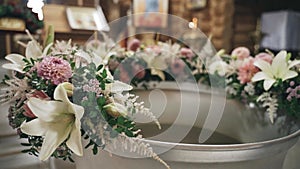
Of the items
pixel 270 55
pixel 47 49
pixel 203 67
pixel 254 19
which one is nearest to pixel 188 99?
pixel 203 67

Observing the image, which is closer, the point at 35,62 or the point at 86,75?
the point at 86,75

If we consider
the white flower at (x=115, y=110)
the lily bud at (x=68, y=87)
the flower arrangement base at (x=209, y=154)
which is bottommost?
the flower arrangement base at (x=209, y=154)

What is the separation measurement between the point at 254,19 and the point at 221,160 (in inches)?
173

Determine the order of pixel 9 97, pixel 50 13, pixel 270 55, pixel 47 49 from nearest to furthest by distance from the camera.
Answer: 1. pixel 9 97
2. pixel 47 49
3. pixel 270 55
4. pixel 50 13

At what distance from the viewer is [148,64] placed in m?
1.75

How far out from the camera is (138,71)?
170cm

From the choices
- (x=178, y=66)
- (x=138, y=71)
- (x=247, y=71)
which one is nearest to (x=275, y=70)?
(x=247, y=71)

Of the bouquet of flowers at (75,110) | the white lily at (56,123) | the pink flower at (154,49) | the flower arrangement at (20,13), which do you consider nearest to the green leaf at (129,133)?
the bouquet of flowers at (75,110)

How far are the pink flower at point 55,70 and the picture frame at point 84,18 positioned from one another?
2222 millimetres

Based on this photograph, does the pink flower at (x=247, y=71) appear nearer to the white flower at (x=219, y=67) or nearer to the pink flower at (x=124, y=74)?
the white flower at (x=219, y=67)

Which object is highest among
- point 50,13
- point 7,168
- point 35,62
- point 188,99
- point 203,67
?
point 50,13

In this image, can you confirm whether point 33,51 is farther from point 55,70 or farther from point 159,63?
point 159,63

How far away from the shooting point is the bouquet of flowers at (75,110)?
69 centimetres

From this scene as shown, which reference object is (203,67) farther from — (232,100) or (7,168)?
(7,168)
